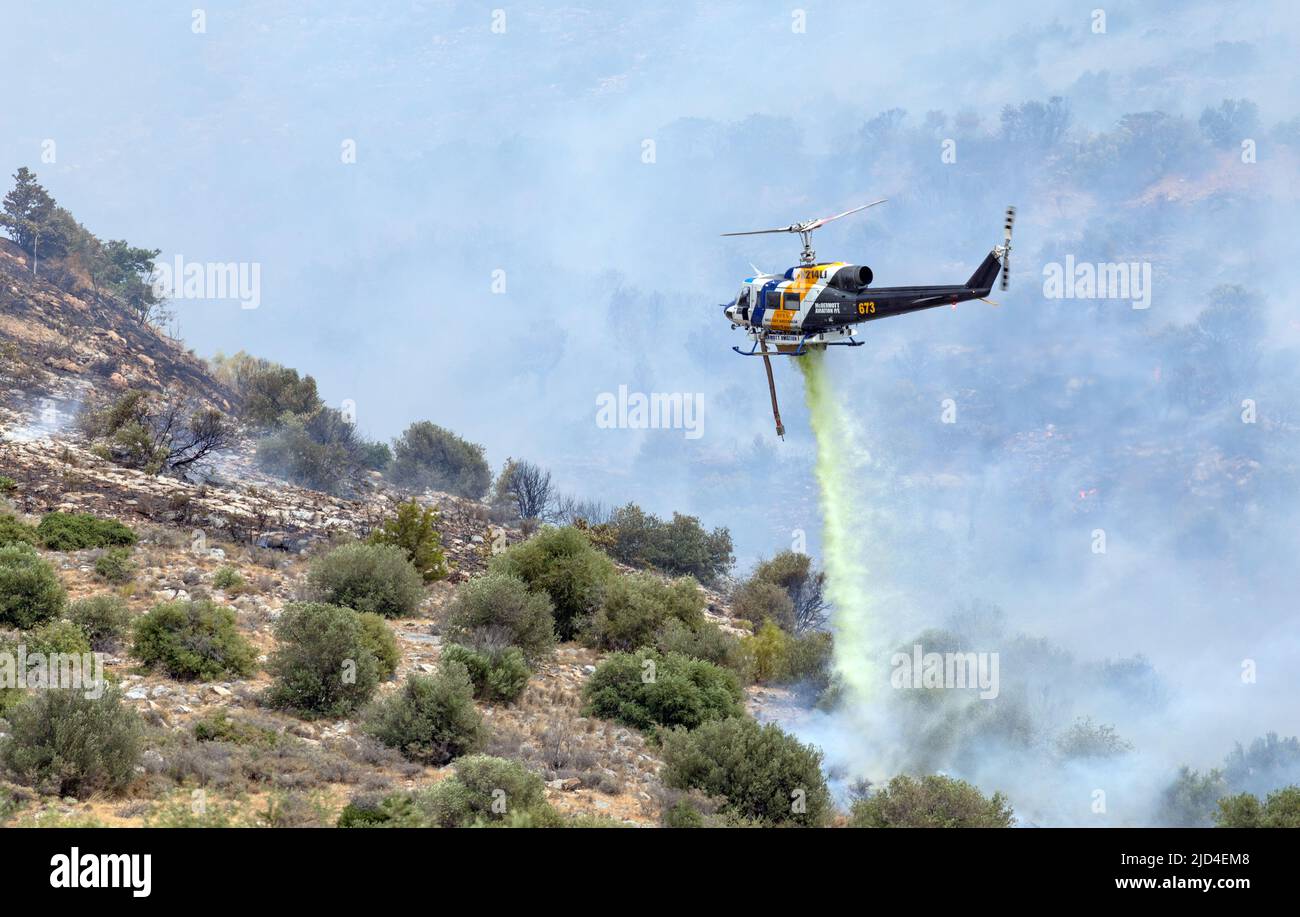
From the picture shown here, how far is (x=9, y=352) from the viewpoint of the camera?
60562mm

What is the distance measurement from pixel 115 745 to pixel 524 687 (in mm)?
10593

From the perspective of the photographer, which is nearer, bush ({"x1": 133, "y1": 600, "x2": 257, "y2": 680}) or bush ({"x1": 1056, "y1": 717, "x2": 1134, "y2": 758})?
bush ({"x1": 133, "y1": 600, "x2": 257, "y2": 680})

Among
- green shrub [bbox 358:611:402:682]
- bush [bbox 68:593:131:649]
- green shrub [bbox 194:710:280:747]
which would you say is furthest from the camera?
green shrub [bbox 358:611:402:682]

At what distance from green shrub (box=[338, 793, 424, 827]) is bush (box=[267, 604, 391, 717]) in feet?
21.0

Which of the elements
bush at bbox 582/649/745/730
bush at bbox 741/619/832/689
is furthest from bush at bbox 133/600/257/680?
bush at bbox 741/619/832/689

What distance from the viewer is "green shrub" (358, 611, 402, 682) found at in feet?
95.1

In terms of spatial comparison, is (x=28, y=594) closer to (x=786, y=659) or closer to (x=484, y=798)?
(x=484, y=798)

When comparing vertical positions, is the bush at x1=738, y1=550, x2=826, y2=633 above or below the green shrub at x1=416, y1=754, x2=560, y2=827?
above

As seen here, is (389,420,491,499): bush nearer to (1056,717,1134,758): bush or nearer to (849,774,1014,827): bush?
(1056,717,1134,758): bush

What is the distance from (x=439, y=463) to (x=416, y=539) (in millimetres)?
A: 38129

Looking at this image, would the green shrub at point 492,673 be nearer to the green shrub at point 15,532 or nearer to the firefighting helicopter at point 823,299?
the firefighting helicopter at point 823,299

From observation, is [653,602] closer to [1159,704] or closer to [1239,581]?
[1159,704]
